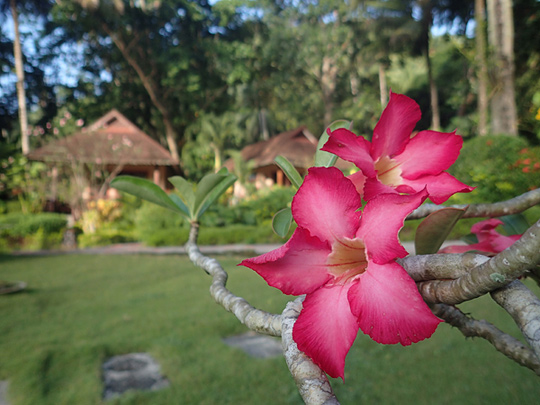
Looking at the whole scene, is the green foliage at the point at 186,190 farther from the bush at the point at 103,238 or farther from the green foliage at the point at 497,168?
the bush at the point at 103,238

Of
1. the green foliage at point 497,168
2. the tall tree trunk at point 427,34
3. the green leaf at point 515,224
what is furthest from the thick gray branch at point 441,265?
the tall tree trunk at point 427,34

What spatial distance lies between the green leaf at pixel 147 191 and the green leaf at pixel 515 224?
504mm

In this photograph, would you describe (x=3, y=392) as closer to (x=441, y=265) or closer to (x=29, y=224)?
(x=441, y=265)

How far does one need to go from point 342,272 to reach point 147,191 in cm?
44

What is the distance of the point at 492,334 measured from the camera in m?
0.47

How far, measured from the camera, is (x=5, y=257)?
7387mm

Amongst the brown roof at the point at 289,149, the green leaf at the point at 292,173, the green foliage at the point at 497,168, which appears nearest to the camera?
the green leaf at the point at 292,173

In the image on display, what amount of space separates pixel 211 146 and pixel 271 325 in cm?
1515

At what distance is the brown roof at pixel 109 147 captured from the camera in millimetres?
12031

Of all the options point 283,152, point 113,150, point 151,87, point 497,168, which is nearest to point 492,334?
point 497,168

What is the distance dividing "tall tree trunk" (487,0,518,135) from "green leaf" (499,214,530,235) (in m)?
8.08

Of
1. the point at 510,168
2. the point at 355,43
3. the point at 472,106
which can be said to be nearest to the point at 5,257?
the point at 510,168

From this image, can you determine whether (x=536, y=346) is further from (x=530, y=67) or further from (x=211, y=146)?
(x=211, y=146)

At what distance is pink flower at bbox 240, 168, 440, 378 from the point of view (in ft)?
0.89
